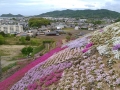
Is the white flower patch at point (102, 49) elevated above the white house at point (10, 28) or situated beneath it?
elevated above

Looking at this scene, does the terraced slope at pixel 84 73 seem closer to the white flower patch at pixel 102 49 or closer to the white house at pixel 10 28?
the white flower patch at pixel 102 49

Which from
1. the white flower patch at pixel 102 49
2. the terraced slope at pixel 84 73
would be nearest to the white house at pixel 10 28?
the terraced slope at pixel 84 73

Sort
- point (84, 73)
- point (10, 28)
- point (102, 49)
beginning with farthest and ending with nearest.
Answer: point (10, 28)
point (102, 49)
point (84, 73)

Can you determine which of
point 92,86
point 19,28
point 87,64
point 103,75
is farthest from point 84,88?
point 19,28

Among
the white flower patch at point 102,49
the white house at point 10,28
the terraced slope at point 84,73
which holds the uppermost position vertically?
the white flower patch at point 102,49

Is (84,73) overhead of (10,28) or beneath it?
overhead

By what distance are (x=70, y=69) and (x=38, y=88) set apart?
2248 mm

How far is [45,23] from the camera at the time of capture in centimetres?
15750

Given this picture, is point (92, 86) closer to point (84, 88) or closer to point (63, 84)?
point (84, 88)

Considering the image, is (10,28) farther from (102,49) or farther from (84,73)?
(84,73)

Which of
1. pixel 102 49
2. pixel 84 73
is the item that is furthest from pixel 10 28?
pixel 84 73

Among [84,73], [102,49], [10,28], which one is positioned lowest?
[10,28]

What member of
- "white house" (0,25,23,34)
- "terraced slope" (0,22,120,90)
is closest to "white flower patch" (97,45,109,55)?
"terraced slope" (0,22,120,90)

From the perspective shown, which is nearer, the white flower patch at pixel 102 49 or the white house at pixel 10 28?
the white flower patch at pixel 102 49
